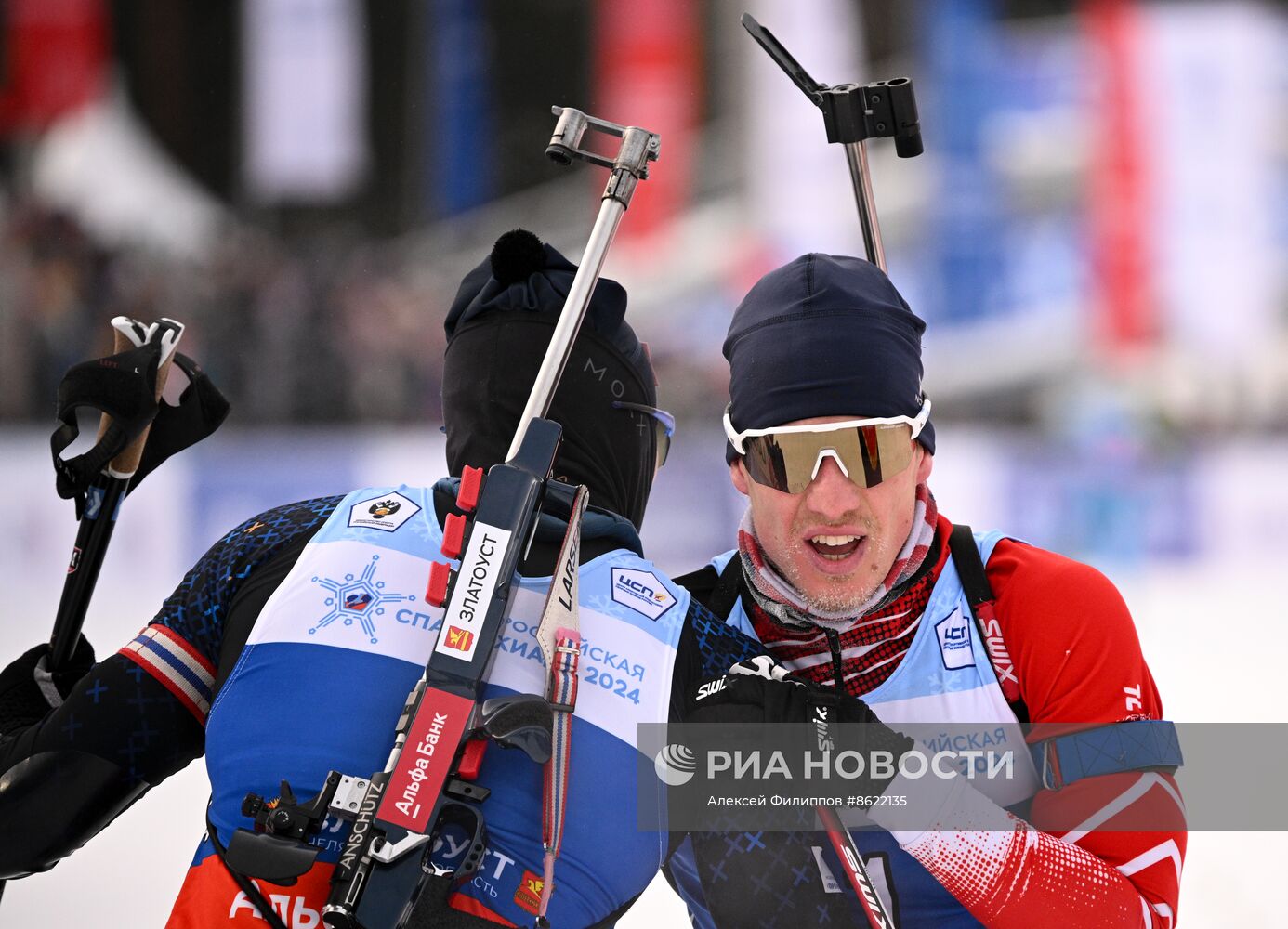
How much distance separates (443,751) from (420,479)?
18.8 ft

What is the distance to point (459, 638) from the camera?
66.8 inches

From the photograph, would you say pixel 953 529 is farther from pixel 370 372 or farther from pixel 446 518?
pixel 370 372

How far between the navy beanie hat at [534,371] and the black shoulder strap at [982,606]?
0.52 m

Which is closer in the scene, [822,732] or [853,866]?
[822,732]

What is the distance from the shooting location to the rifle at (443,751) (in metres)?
1.60

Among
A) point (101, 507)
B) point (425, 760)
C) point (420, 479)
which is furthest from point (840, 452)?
point (420, 479)

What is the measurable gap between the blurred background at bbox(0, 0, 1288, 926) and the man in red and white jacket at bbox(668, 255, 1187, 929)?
20.6 feet

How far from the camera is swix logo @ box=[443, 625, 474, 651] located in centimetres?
169

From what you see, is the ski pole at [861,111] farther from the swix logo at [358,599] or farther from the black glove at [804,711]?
the swix logo at [358,599]

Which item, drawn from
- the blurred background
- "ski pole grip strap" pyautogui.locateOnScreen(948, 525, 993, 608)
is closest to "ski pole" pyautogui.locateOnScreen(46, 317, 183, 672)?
"ski pole grip strap" pyautogui.locateOnScreen(948, 525, 993, 608)

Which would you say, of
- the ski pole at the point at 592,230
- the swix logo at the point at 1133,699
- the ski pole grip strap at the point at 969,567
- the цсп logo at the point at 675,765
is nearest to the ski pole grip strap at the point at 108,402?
the ski pole at the point at 592,230

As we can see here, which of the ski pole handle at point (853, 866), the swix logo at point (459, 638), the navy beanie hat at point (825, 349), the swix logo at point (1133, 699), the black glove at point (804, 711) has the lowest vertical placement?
the ski pole handle at point (853, 866)

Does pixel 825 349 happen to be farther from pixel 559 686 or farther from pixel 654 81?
pixel 654 81

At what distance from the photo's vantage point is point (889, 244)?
38.1 ft
